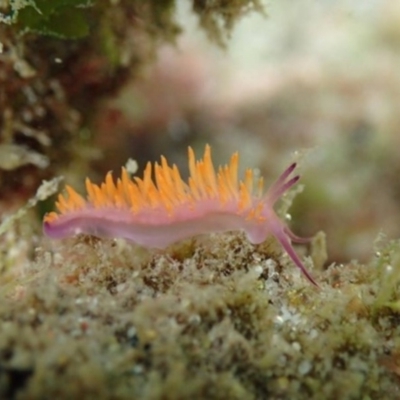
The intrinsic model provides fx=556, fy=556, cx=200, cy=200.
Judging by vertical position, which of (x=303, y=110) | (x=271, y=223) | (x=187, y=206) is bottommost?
(x=271, y=223)

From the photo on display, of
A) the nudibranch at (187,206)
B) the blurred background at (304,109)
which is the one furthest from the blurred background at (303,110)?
the nudibranch at (187,206)

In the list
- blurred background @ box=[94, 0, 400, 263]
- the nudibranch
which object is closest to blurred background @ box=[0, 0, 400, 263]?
blurred background @ box=[94, 0, 400, 263]

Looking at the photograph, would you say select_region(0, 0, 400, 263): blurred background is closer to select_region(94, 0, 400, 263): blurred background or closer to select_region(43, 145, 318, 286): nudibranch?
select_region(94, 0, 400, 263): blurred background

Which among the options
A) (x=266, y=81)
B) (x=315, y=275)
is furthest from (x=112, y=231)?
(x=266, y=81)

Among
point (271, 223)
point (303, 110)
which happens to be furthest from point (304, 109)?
point (271, 223)

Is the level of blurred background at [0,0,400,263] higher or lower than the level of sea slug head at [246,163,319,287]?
higher

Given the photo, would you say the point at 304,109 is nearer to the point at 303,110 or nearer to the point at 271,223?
the point at 303,110

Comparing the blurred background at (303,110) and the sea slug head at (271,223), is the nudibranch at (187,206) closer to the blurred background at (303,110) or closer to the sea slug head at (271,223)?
the sea slug head at (271,223)
